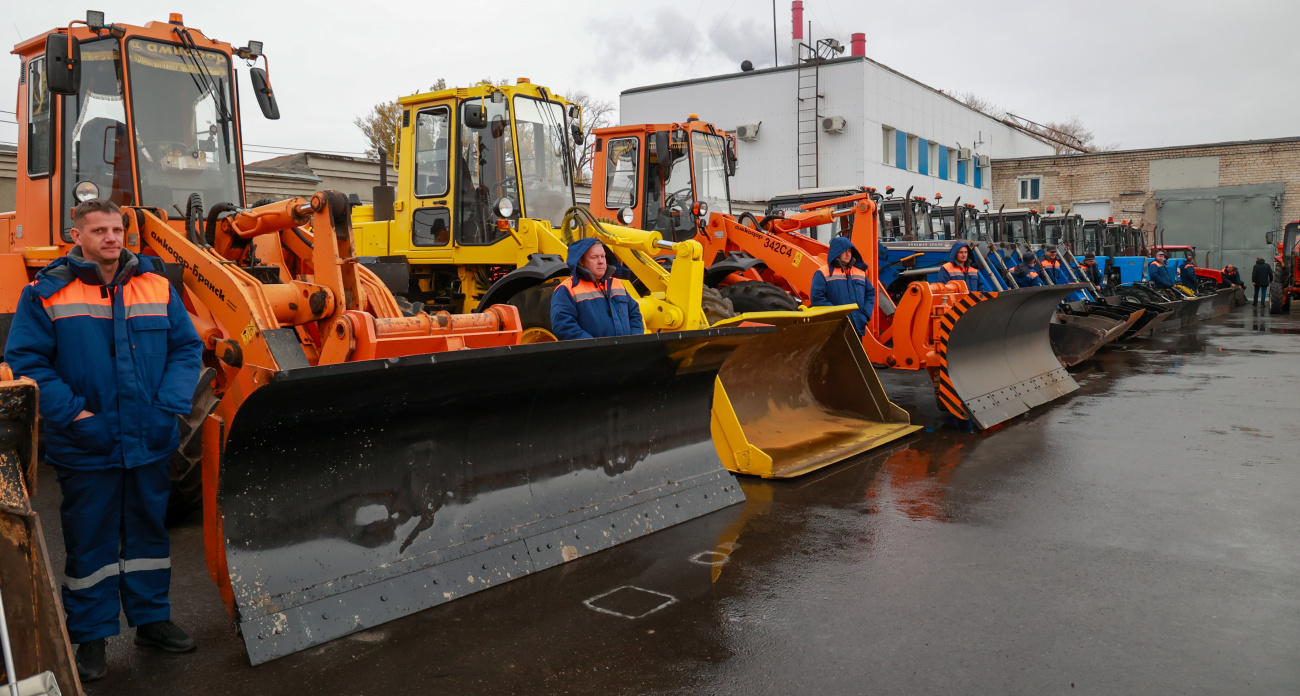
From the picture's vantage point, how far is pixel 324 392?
148 inches

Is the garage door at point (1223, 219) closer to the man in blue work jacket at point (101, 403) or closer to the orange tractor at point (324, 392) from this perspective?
the orange tractor at point (324, 392)

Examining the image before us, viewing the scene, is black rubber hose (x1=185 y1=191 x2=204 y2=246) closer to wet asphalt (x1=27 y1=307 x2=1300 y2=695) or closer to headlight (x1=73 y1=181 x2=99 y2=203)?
headlight (x1=73 y1=181 x2=99 y2=203)

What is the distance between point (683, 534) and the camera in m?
5.16

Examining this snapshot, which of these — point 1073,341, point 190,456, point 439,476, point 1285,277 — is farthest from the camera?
point 1285,277

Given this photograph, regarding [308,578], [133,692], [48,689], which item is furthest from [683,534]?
[48,689]

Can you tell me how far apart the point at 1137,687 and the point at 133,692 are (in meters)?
3.67

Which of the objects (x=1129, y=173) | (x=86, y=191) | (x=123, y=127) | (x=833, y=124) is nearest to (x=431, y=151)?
(x=123, y=127)

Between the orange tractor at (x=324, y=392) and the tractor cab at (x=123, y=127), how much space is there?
0.01 m

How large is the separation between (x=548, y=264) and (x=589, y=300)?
1564 mm

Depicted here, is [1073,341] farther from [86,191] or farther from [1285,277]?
[1285,277]

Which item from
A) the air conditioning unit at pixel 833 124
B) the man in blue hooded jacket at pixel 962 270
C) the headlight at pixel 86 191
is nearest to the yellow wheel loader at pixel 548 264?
the headlight at pixel 86 191

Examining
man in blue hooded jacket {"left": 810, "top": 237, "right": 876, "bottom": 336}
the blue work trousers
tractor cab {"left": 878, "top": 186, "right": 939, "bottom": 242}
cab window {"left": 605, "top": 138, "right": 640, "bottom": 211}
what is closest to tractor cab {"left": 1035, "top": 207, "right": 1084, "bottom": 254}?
tractor cab {"left": 878, "top": 186, "right": 939, "bottom": 242}

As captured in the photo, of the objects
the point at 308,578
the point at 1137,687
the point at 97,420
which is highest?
the point at 97,420

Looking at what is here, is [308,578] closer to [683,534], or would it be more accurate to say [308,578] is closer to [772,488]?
[683,534]
